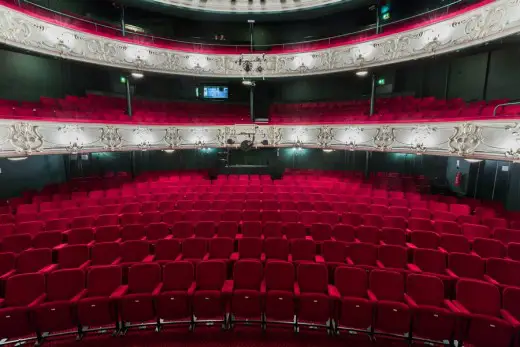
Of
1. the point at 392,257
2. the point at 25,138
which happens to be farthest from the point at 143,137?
the point at 392,257

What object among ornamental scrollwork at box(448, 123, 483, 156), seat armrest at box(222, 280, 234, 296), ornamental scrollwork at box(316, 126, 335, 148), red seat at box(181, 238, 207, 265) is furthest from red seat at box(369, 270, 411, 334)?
ornamental scrollwork at box(316, 126, 335, 148)

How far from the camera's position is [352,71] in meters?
9.15

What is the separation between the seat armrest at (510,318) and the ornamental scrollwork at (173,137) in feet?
28.9

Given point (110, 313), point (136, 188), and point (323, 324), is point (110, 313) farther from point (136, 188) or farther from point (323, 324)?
point (136, 188)

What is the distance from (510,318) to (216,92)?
41.8 feet

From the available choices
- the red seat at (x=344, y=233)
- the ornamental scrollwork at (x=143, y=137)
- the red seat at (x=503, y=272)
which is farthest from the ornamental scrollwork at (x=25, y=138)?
the red seat at (x=503, y=272)

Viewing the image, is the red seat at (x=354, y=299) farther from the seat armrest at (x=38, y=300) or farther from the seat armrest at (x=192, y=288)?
the seat armrest at (x=38, y=300)

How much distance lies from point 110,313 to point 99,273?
1.66 ft

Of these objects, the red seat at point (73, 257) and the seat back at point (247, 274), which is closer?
the seat back at point (247, 274)

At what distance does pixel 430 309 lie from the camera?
8.66ft

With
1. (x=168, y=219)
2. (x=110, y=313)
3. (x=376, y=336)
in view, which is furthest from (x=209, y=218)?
(x=376, y=336)

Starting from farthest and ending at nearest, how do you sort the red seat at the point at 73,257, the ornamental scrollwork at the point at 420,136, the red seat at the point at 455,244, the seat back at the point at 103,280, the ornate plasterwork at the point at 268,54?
the ornamental scrollwork at the point at 420,136 < the ornate plasterwork at the point at 268,54 < the red seat at the point at 455,244 < the red seat at the point at 73,257 < the seat back at the point at 103,280

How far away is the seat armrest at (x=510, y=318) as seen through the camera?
2410 millimetres

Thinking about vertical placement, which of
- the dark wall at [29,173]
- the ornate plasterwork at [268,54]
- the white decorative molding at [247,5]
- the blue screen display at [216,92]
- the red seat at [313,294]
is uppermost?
the white decorative molding at [247,5]
